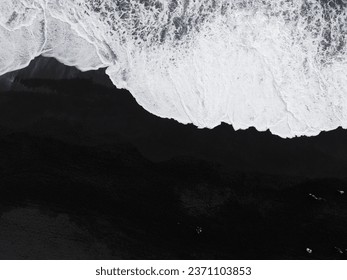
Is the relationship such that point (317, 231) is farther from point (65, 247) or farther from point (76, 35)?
point (76, 35)

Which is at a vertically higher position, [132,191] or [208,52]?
[208,52]

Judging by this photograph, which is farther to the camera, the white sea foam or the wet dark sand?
the white sea foam

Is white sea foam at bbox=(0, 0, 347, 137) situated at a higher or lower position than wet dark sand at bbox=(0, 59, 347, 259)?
higher

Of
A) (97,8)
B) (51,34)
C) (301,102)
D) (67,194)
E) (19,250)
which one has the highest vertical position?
(97,8)

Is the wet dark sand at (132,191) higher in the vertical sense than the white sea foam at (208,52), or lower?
lower

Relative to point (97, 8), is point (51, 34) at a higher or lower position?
lower

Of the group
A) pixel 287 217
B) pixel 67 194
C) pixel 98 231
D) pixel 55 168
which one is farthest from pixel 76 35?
pixel 287 217

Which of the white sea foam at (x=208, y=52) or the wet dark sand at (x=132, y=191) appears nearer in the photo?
the wet dark sand at (x=132, y=191)

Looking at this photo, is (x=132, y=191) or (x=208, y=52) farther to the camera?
(x=208, y=52)
